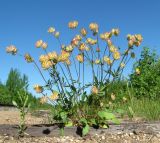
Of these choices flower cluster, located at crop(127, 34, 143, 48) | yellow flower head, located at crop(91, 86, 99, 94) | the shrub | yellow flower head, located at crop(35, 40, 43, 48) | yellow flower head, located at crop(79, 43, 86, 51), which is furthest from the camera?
the shrub

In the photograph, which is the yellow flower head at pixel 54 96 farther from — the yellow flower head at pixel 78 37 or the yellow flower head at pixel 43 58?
the yellow flower head at pixel 78 37

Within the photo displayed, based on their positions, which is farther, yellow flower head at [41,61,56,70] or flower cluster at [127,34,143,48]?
flower cluster at [127,34,143,48]

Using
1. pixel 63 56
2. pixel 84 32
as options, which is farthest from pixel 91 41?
pixel 63 56

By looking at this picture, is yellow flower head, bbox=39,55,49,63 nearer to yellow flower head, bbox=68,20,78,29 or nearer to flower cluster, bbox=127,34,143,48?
yellow flower head, bbox=68,20,78,29

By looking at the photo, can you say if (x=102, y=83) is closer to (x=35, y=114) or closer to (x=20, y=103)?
(x=20, y=103)

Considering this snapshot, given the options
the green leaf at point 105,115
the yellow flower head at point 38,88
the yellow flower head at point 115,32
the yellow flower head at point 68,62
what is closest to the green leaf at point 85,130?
the green leaf at point 105,115

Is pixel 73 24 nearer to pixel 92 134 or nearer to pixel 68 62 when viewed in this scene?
pixel 68 62

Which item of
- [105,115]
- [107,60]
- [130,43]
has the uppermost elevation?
[130,43]

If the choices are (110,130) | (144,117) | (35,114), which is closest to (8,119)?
(35,114)

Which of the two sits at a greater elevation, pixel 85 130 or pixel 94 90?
pixel 94 90

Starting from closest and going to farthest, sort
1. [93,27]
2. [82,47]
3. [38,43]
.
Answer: [38,43] < [82,47] < [93,27]

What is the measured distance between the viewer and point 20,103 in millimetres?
5566

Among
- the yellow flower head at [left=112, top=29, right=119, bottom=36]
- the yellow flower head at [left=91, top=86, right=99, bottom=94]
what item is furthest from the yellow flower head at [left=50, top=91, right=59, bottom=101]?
the yellow flower head at [left=112, top=29, right=119, bottom=36]

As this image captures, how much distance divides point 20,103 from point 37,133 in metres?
0.45
